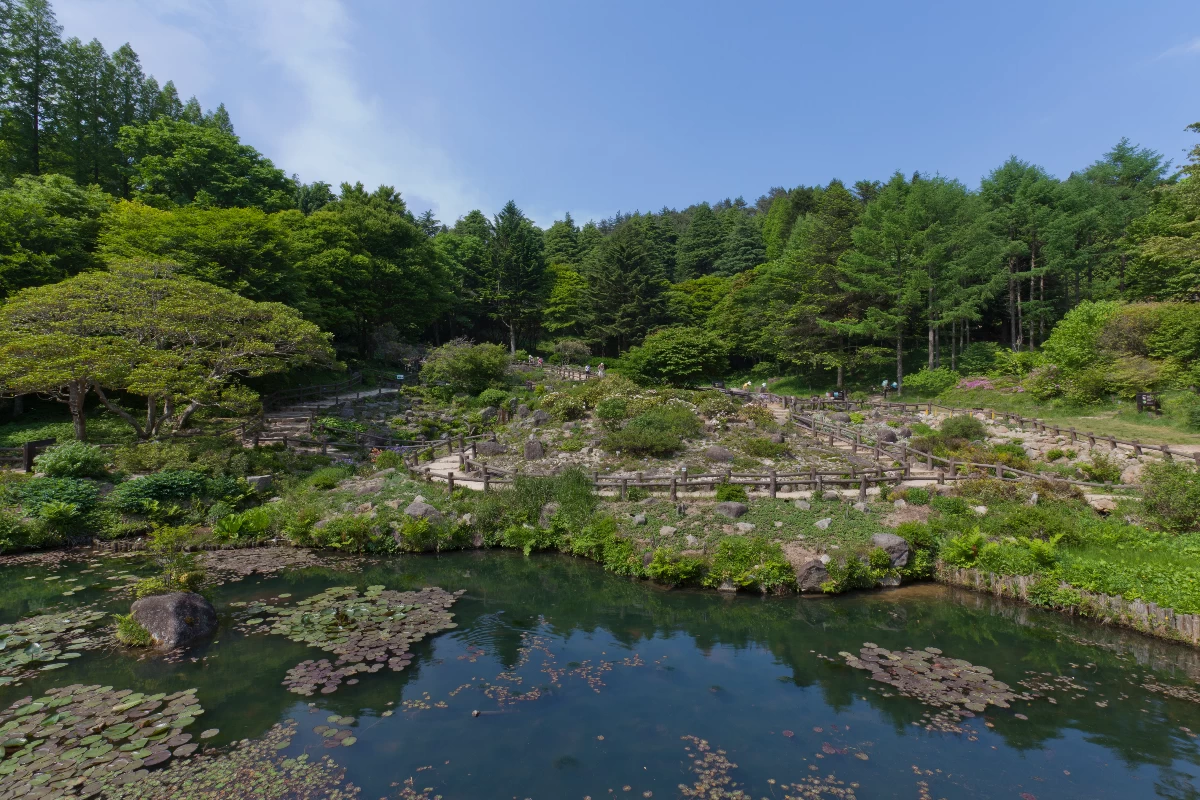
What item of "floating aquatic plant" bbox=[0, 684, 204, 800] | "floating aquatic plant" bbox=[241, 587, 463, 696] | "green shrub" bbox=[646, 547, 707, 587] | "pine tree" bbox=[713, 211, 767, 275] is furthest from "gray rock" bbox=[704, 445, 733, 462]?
"pine tree" bbox=[713, 211, 767, 275]

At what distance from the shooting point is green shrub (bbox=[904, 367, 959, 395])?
37.0 m

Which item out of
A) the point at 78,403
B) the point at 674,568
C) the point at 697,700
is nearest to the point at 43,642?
the point at 697,700

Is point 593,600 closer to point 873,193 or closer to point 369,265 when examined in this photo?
point 369,265

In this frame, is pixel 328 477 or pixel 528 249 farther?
pixel 528 249

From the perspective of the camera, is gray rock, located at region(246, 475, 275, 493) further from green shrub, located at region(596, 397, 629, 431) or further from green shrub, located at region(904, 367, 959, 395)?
green shrub, located at region(904, 367, 959, 395)

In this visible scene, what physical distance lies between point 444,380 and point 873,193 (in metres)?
46.7

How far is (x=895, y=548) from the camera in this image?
14.7 meters

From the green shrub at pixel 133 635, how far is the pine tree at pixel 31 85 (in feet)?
117

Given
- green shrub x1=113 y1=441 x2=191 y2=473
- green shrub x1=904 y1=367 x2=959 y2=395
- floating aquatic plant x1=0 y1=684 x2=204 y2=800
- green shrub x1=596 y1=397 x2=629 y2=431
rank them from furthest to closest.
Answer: green shrub x1=904 y1=367 x2=959 y2=395
green shrub x1=596 y1=397 x2=629 y2=431
green shrub x1=113 y1=441 x2=191 y2=473
floating aquatic plant x1=0 y1=684 x2=204 y2=800

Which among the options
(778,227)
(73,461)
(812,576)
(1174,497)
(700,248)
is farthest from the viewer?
(700,248)

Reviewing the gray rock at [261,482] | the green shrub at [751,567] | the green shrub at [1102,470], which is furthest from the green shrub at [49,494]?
the green shrub at [1102,470]

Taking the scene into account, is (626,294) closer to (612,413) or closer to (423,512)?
(612,413)

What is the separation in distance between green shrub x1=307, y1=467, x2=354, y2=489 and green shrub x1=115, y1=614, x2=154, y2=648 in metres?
9.18

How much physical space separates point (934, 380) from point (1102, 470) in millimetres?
20137
